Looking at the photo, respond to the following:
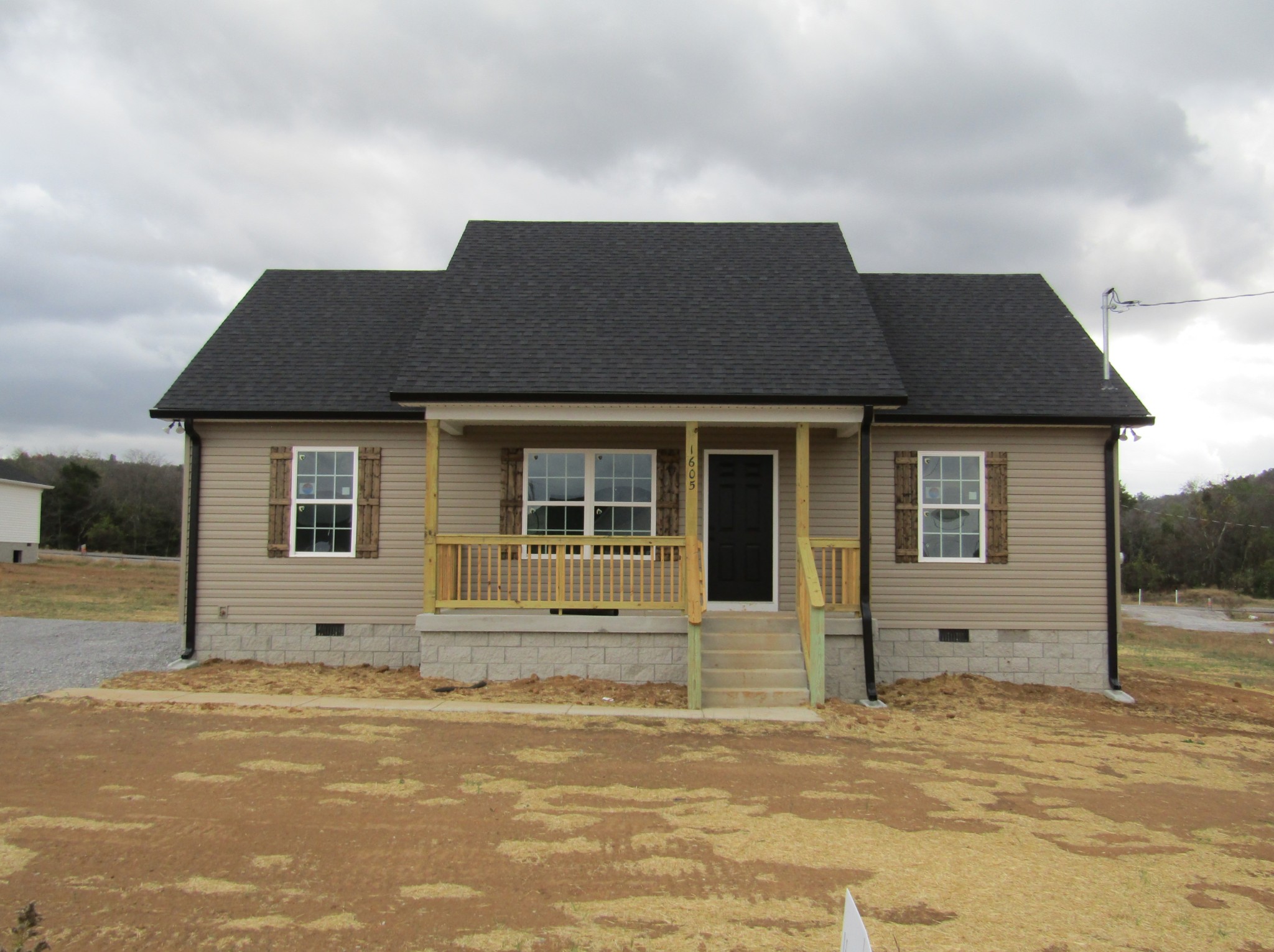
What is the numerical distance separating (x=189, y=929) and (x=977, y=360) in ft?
37.2

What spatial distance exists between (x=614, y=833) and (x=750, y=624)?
17.3 ft

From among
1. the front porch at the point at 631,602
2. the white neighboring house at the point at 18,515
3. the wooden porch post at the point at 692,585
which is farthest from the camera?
the white neighboring house at the point at 18,515

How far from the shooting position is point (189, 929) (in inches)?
166

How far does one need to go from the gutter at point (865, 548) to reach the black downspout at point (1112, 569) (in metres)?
3.27

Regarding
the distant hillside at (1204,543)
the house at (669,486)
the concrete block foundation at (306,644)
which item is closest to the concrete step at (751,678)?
the house at (669,486)

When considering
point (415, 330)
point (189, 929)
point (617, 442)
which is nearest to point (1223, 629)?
point (617, 442)

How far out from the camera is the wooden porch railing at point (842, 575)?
10555 millimetres

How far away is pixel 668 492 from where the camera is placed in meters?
11.7

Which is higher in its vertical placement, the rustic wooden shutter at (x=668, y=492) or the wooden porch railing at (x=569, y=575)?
the rustic wooden shutter at (x=668, y=492)

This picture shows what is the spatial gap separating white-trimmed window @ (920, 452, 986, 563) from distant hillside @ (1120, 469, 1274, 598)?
149 feet

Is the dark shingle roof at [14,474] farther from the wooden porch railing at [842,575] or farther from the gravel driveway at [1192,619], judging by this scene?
the gravel driveway at [1192,619]

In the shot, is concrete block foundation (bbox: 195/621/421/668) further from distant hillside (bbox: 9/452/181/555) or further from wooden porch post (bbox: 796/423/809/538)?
distant hillside (bbox: 9/452/181/555)

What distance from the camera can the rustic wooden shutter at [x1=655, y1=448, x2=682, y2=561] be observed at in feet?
38.2

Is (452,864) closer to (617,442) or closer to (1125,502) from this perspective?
(617,442)
